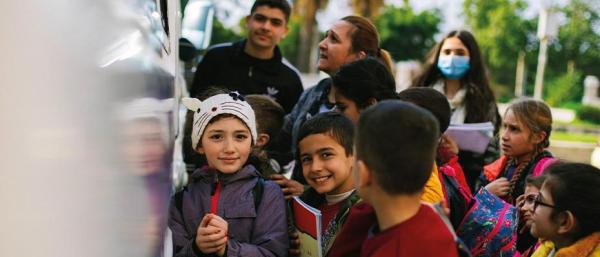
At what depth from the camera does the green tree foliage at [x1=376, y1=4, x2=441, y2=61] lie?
69.0 metres

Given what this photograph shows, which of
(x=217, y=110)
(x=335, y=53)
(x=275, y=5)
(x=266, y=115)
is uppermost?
(x=275, y=5)

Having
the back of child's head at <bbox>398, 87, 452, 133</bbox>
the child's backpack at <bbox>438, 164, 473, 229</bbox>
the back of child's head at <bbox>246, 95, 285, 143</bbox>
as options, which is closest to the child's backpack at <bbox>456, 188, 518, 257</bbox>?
the child's backpack at <bbox>438, 164, 473, 229</bbox>

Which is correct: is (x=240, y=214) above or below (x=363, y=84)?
below

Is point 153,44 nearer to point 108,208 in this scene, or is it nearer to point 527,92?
point 108,208

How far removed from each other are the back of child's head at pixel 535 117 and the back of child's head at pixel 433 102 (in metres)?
0.88

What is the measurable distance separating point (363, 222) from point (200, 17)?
7869mm

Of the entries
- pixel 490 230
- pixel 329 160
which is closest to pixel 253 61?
pixel 329 160

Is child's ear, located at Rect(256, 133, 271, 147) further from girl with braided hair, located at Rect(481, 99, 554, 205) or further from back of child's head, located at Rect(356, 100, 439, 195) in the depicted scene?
back of child's head, located at Rect(356, 100, 439, 195)

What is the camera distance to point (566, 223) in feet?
8.87

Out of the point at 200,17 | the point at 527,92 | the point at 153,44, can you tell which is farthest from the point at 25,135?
the point at 527,92

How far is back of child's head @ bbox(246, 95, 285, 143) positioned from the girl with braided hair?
1210 millimetres

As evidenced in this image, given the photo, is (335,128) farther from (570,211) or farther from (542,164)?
(542,164)

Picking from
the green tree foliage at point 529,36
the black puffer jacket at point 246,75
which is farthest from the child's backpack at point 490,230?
the green tree foliage at point 529,36

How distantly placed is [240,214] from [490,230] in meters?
0.98
